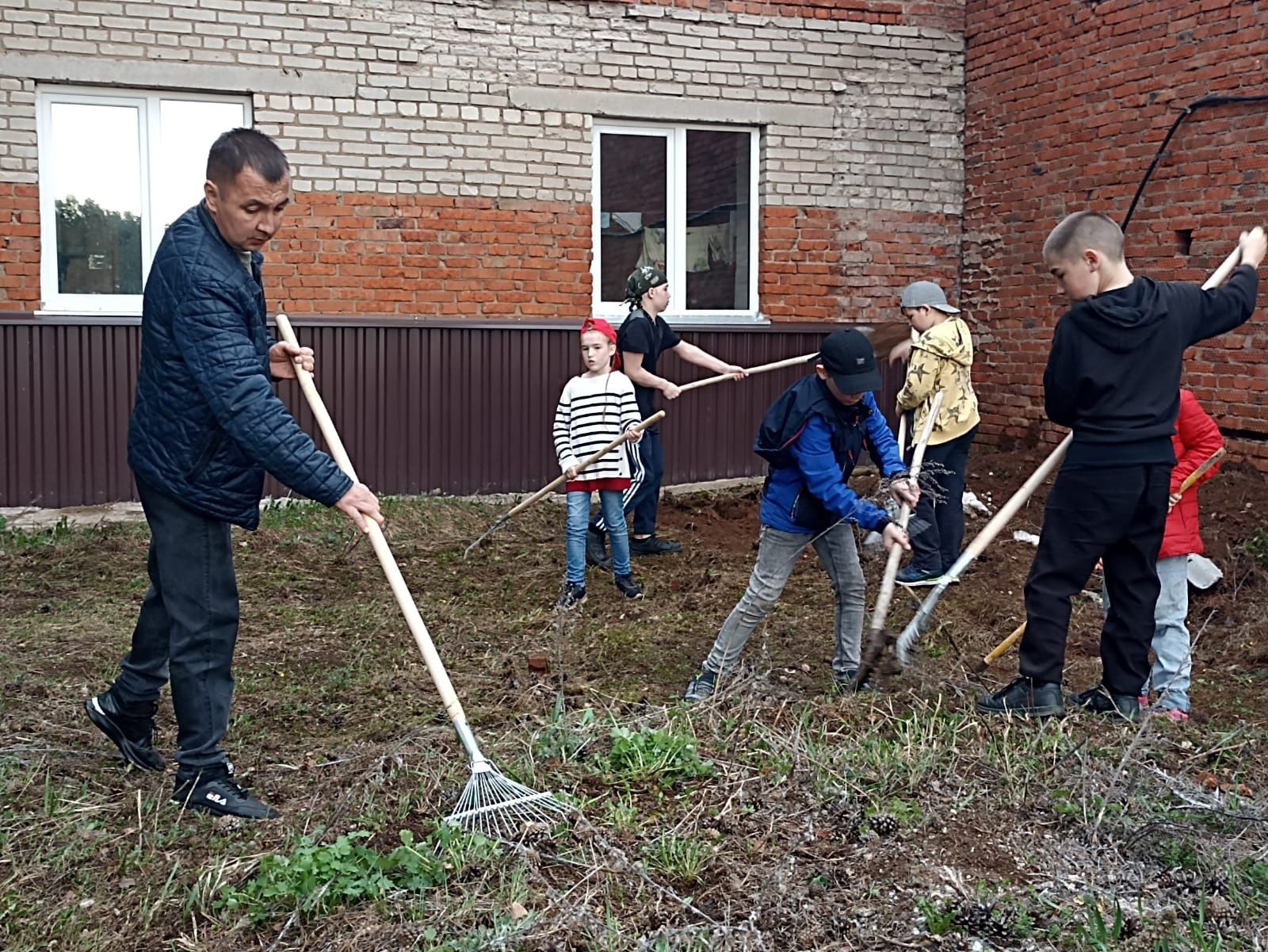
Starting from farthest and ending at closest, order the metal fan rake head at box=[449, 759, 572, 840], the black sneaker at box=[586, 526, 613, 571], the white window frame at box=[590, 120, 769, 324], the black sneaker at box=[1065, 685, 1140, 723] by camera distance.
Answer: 1. the white window frame at box=[590, 120, 769, 324]
2. the black sneaker at box=[586, 526, 613, 571]
3. the black sneaker at box=[1065, 685, 1140, 723]
4. the metal fan rake head at box=[449, 759, 572, 840]

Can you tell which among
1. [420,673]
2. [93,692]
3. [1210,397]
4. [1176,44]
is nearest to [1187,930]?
[420,673]

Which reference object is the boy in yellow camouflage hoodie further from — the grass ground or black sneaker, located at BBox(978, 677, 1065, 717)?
black sneaker, located at BBox(978, 677, 1065, 717)

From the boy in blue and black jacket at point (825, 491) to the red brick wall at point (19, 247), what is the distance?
5973 mm

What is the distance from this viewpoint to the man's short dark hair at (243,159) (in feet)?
10.9

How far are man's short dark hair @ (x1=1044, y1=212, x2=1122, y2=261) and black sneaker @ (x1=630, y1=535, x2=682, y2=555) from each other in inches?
153

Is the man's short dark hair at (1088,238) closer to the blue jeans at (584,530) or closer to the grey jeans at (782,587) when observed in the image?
the grey jeans at (782,587)

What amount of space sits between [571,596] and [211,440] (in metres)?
3.22

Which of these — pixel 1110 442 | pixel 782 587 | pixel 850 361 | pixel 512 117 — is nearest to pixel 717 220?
pixel 512 117

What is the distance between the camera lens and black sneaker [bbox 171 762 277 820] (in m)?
3.48

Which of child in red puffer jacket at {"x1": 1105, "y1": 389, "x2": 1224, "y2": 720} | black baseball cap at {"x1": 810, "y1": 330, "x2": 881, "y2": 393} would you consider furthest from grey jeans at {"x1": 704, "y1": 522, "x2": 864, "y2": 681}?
child in red puffer jacket at {"x1": 1105, "y1": 389, "x2": 1224, "y2": 720}

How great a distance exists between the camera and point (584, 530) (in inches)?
257

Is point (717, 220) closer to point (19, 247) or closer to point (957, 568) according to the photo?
point (19, 247)

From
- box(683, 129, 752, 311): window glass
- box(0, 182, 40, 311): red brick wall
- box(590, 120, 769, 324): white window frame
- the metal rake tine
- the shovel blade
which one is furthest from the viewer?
box(683, 129, 752, 311): window glass

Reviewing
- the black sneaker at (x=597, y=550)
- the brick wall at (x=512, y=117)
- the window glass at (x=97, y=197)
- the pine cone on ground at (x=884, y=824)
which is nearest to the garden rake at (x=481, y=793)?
the pine cone on ground at (x=884, y=824)
